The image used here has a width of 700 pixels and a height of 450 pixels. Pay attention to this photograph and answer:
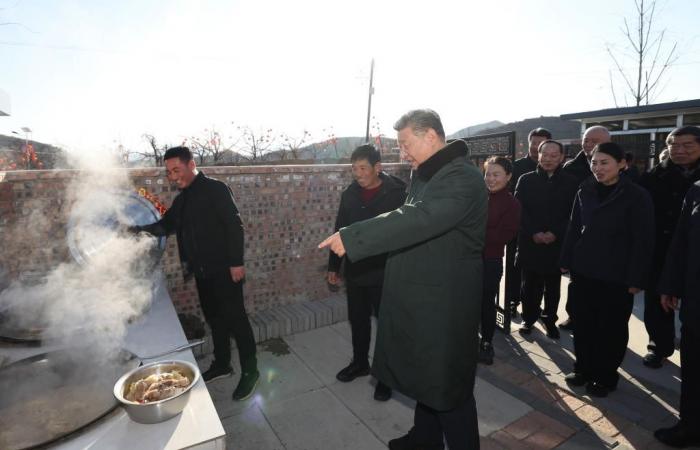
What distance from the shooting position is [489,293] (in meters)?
3.95

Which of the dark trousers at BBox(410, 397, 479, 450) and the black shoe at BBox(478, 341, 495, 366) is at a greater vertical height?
the dark trousers at BBox(410, 397, 479, 450)

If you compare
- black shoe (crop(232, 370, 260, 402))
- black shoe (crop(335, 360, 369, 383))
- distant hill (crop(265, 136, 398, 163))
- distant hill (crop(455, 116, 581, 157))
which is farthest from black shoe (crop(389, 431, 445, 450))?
distant hill (crop(455, 116, 581, 157))

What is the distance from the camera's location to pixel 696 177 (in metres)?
3.58

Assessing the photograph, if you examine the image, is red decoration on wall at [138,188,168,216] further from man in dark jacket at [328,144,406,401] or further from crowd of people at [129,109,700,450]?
man in dark jacket at [328,144,406,401]

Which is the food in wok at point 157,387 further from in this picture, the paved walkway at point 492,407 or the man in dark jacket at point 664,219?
the man in dark jacket at point 664,219

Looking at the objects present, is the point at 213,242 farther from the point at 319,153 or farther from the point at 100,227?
the point at 319,153

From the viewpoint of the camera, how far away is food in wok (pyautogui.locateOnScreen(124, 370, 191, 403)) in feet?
6.33

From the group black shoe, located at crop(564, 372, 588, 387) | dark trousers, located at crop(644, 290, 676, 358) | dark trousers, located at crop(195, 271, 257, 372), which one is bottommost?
black shoe, located at crop(564, 372, 588, 387)

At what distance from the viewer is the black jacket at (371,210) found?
3410mm

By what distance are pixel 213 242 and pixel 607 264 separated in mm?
3340

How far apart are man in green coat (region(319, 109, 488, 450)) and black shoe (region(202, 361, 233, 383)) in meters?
2.12

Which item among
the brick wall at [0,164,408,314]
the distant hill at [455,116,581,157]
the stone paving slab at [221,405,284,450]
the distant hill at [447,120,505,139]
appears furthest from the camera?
the distant hill at [447,120,505,139]

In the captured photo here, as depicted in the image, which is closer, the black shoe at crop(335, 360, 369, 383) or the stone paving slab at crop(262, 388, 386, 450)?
the stone paving slab at crop(262, 388, 386, 450)

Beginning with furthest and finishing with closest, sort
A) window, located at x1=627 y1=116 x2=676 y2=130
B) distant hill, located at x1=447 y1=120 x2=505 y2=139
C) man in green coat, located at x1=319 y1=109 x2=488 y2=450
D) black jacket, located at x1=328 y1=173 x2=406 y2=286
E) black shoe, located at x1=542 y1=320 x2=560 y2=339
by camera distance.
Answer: distant hill, located at x1=447 y1=120 x2=505 y2=139
window, located at x1=627 y1=116 x2=676 y2=130
black shoe, located at x1=542 y1=320 x2=560 y2=339
black jacket, located at x1=328 y1=173 x2=406 y2=286
man in green coat, located at x1=319 y1=109 x2=488 y2=450
